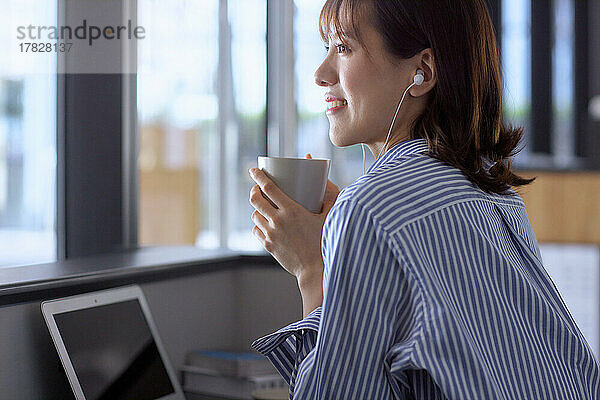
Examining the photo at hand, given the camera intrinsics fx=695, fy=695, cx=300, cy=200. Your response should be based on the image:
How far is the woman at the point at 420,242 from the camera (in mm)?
762

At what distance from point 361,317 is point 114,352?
1.75 feet

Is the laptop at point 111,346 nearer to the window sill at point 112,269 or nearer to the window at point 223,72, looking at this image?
the window sill at point 112,269

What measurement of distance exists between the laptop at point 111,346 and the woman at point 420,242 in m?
0.32

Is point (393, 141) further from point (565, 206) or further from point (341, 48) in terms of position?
point (565, 206)

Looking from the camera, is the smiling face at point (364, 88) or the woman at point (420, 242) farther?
the smiling face at point (364, 88)

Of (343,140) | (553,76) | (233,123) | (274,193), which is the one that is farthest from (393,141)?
(553,76)

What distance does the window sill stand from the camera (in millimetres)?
1053

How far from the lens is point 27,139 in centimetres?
166

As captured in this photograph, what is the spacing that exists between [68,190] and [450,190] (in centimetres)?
104

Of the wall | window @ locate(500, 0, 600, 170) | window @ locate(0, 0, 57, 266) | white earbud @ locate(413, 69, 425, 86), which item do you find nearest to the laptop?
window @ locate(0, 0, 57, 266)

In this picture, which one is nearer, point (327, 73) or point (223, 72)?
point (327, 73)

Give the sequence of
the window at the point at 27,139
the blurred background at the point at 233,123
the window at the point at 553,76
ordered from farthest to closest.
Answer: the window at the point at 553,76 → the blurred background at the point at 233,123 → the window at the point at 27,139

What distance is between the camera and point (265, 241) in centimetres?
98

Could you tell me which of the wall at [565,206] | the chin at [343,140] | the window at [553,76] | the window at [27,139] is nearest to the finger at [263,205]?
the chin at [343,140]
